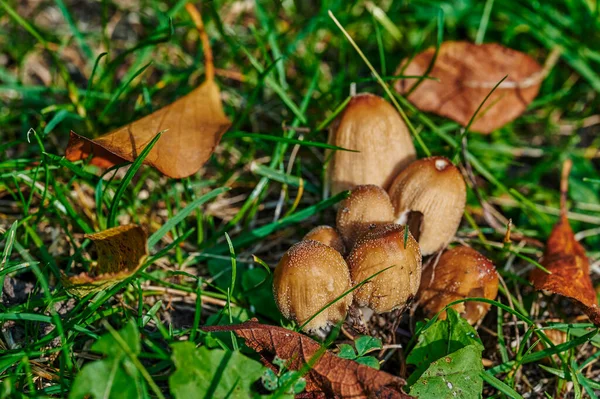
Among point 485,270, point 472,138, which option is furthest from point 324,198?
point 472,138

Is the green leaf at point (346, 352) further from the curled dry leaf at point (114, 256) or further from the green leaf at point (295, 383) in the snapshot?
the curled dry leaf at point (114, 256)

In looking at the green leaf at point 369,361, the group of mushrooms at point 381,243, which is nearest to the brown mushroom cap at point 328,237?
the group of mushrooms at point 381,243

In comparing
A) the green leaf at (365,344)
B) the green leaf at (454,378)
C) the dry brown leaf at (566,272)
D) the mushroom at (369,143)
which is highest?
the mushroom at (369,143)

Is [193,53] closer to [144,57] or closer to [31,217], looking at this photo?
[144,57]

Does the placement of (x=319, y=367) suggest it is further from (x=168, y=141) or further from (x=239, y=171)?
(x=239, y=171)

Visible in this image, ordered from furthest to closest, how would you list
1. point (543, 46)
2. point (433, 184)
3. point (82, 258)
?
point (543, 46) < point (82, 258) < point (433, 184)

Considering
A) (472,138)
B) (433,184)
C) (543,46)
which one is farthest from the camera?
(543,46)

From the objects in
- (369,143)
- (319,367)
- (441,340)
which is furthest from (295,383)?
(369,143)

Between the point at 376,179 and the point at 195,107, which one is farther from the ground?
the point at 195,107
